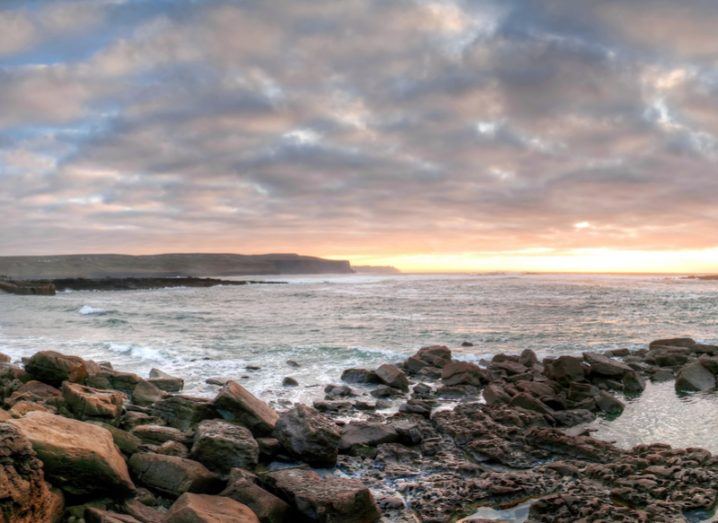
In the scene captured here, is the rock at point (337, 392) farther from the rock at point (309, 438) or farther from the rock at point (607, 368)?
the rock at point (607, 368)

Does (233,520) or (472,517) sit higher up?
(233,520)

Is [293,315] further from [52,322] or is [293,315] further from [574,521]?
[574,521]

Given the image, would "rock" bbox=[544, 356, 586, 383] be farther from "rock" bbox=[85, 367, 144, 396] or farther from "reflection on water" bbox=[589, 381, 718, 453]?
"rock" bbox=[85, 367, 144, 396]

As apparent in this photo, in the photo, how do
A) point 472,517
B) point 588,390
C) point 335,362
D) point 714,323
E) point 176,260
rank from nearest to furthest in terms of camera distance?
1. point 472,517
2. point 588,390
3. point 335,362
4. point 714,323
5. point 176,260

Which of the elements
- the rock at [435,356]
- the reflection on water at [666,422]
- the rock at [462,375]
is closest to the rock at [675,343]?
the reflection on water at [666,422]

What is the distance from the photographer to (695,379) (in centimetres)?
1397

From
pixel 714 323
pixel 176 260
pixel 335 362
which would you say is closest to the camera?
pixel 335 362

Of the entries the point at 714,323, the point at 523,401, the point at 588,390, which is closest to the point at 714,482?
the point at 523,401

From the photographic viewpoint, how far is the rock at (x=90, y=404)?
8.28 meters

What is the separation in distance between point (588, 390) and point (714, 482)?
5793 millimetres

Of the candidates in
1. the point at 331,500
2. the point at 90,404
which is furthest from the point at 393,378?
the point at 331,500

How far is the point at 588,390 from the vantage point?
12.8 metres

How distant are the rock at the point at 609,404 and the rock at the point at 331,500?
8310mm

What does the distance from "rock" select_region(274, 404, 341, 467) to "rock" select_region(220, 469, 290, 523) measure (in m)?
1.78
